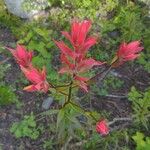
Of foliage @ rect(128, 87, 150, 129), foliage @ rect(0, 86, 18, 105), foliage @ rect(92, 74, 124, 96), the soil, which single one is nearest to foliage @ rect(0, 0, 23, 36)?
the soil

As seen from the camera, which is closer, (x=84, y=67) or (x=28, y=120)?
(x=84, y=67)

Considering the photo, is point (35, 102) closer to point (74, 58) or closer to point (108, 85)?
point (108, 85)

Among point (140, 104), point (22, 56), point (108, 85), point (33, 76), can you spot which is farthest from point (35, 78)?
point (108, 85)

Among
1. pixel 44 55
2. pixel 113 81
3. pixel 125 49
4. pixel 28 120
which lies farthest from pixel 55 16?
pixel 125 49

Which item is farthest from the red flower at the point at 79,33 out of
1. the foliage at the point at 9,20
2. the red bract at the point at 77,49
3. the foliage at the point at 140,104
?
the foliage at the point at 9,20

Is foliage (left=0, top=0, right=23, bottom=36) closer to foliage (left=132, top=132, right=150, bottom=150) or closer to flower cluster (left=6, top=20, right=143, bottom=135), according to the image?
foliage (left=132, top=132, right=150, bottom=150)

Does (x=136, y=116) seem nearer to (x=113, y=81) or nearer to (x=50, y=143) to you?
(x=113, y=81)
